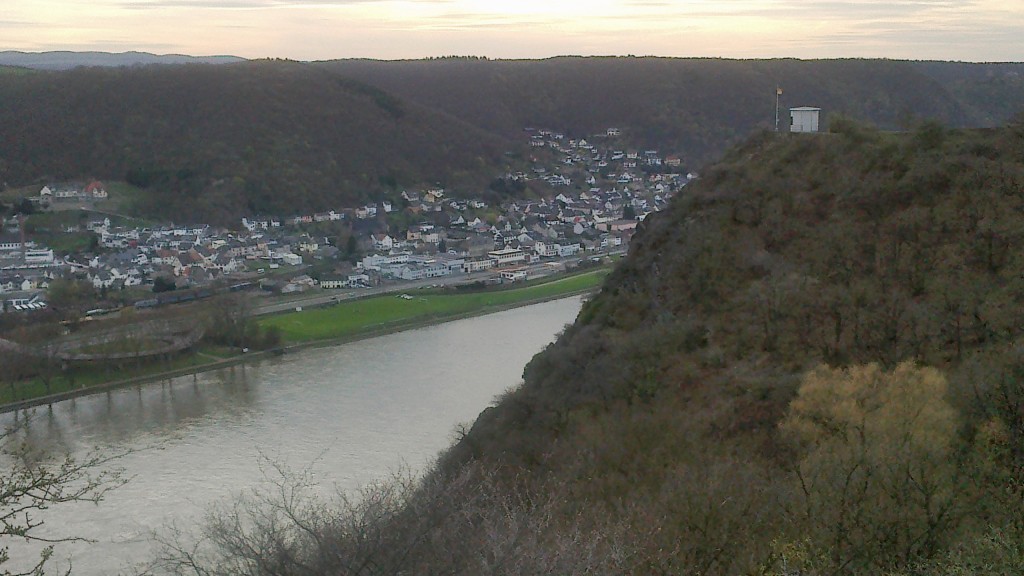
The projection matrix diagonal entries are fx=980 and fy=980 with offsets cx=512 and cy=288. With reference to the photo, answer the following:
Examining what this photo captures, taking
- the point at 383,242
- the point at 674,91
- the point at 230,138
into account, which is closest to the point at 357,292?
the point at 383,242

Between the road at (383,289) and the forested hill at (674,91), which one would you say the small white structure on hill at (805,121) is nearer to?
the road at (383,289)

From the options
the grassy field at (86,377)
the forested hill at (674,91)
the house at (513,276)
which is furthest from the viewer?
the forested hill at (674,91)

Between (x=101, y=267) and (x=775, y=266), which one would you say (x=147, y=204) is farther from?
(x=775, y=266)

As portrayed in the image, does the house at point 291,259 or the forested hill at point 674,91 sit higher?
the forested hill at point 674,91

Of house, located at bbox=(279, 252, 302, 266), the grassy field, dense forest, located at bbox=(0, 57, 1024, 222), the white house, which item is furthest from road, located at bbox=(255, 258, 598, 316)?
dense forest, located at bbox=(0, 57, 1024, 222)

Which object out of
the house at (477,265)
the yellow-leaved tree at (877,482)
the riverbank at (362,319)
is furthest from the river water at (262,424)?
the house at (477,265)

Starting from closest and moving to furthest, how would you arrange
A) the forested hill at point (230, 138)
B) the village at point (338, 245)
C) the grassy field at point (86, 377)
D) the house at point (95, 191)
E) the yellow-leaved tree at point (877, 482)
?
the yellow-leaved tree at point (877, 482) → the grassy field at point (86, 377) → the village at point (338, 245) → the house at point (95, 191) → the forested hill at point (230, 138)

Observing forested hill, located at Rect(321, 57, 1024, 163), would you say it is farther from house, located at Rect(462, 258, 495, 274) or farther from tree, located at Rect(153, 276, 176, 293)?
tree, located at Rect(153, 276, 176, 293)
